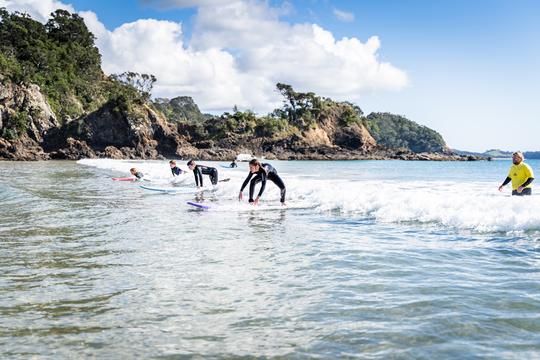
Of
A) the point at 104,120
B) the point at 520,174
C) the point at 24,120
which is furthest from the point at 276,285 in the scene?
the point at 104,120

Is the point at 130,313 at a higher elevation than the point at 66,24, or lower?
lower

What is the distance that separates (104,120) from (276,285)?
99.6 m

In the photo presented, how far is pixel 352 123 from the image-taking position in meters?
139

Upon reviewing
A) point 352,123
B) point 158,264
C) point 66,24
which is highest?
point 66,24

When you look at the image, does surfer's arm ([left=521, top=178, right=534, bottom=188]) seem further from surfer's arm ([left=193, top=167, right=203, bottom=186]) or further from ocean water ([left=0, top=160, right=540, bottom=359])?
surfer's arm ([left=193, top=167, right=203, bottom=186])

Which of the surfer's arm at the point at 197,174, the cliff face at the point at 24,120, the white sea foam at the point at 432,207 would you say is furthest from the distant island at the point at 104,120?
the white sea foam at the point at 432,207

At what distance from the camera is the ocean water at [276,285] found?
4.34 m

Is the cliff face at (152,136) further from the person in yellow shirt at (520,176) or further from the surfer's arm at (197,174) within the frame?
the person in yellow shirt at (520,176)

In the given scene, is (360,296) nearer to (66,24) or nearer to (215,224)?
(215,224)

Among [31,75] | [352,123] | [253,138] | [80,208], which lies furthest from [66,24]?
[80,208]

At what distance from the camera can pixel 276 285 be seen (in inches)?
251

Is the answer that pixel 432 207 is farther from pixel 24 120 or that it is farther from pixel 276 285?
pixel 24 120

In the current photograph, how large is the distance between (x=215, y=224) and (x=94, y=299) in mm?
6447

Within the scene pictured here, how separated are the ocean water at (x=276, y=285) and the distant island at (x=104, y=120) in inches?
2983
